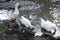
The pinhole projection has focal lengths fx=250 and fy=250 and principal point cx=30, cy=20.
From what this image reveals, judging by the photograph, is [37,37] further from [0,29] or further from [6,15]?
[6,15]

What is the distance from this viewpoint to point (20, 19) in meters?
6.15

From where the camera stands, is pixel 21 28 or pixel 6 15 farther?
pixel 6 15

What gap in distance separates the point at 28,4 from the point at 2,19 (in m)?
1.94

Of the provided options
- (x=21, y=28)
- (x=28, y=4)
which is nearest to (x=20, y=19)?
(x=21, y=28)

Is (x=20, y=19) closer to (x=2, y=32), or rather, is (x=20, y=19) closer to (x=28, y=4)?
(x=2, y=32)

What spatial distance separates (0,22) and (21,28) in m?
0.83

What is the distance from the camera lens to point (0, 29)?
19.1ft

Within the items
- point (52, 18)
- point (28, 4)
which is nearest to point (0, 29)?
point (52, 18)

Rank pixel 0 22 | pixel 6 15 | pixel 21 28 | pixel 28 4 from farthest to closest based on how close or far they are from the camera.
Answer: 1. pixel 28 4
2. pixel 6 15
3. pixel 0 22
4. pixel 21 28

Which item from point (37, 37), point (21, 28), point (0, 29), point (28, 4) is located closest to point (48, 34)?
point (37, 37)

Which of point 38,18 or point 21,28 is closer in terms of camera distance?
point 21,28

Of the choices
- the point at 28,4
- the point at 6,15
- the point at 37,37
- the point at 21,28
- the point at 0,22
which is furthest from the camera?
the point at 28,4

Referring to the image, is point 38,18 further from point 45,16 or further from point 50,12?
point 50,12

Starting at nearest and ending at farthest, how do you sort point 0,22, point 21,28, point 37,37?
point 37,37, point 21,28, point 0,22
